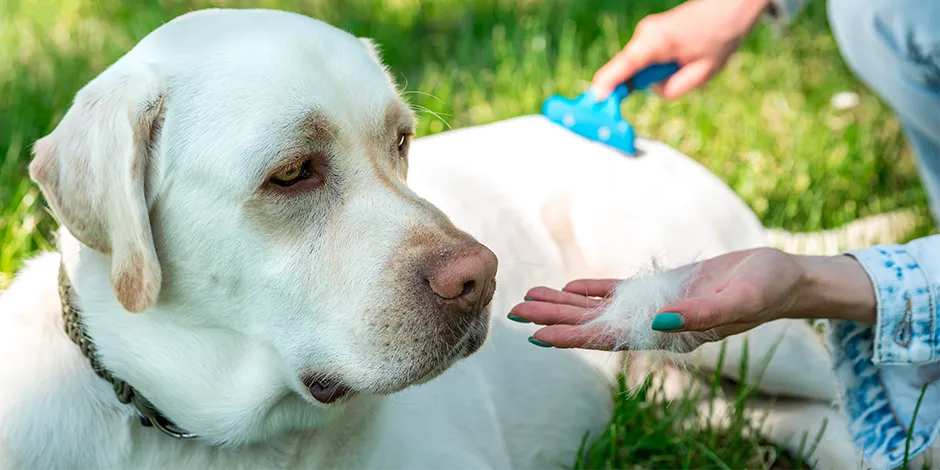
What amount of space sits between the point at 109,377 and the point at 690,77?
2257 mm

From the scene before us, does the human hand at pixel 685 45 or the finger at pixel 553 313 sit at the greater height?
the finger at pixel 553 313

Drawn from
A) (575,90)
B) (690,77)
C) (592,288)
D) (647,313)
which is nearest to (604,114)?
(690,77)

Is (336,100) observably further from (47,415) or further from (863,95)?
(863,95)

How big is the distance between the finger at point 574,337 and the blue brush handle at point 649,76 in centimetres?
158

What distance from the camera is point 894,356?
2.45m

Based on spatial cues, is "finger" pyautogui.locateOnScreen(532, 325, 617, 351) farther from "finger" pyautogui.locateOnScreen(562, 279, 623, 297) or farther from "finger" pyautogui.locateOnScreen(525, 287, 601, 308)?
"finger" pyautogui.locateOnScreen(562, 279, 623, 297)

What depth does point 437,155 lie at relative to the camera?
3.19 metres

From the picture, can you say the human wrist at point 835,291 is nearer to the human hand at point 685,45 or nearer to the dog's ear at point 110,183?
the human hand at point 685,45

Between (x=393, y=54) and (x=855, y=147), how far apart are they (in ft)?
7.84

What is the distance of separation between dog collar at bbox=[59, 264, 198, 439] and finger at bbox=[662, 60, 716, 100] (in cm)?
216

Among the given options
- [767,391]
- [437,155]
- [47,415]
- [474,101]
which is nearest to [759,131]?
[474,101]

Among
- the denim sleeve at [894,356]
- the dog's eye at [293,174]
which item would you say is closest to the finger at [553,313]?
the dog's eye at [293,174]

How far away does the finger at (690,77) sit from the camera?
11.4ft

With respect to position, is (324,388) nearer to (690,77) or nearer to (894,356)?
(894,356)
